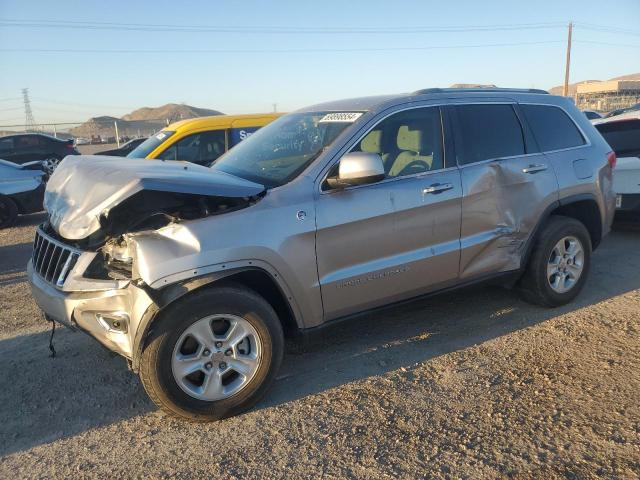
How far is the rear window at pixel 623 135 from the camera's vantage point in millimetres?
6867

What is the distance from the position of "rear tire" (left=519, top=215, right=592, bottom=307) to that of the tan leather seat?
1302 millimetres

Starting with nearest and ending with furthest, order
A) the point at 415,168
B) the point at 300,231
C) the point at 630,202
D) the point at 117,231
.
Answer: the point at 117,231 → the point at 300,231 → the point at 415,168 → the point at 630,202

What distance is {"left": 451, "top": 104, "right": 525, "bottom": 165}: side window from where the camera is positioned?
163 inches

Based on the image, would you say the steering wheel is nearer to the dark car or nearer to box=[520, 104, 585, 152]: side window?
box=[520, 104, 585, 152]: side window

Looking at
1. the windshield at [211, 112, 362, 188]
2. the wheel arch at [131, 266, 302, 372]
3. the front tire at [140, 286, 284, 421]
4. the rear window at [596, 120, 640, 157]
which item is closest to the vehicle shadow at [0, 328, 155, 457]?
the front tire at [140, 286, 284, 421]

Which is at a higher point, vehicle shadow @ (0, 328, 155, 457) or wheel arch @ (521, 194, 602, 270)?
wheel arch @ (521, 194, 602, 270)

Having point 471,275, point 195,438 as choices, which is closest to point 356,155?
point 471,275

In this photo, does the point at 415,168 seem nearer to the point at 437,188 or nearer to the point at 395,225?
the point at 437,188

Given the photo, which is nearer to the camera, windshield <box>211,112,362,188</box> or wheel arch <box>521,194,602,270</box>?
windshield <box>211,112,362,188</box>

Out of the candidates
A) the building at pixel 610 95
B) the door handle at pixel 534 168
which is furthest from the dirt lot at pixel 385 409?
the building at pixel 610 95

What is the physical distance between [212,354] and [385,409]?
43.2 inches

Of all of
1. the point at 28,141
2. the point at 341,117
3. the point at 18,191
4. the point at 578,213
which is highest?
the point at 341,117

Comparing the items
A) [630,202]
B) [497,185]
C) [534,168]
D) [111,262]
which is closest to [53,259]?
[111,262]

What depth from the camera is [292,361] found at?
3.95 metres
